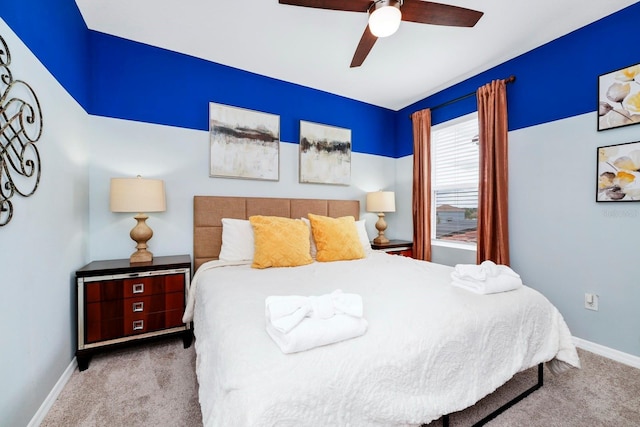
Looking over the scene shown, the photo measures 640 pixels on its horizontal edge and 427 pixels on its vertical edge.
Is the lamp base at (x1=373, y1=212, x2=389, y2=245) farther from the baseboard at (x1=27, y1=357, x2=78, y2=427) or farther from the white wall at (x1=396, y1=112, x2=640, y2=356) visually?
the baseboard at (x1=27, y1=357, x2=78, y2=427)

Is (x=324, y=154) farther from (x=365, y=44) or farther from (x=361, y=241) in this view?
(x=365, y=44)

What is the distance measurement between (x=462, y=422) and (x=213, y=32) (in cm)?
343

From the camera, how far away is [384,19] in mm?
1620

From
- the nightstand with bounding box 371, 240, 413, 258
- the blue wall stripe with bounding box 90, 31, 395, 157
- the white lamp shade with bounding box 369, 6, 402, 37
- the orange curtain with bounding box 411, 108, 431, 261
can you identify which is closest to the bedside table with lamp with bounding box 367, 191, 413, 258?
the nightstand with bounding box 371, 240, 413, 258

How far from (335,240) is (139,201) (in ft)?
5.78

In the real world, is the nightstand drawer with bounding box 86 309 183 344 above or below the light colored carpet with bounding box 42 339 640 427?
above

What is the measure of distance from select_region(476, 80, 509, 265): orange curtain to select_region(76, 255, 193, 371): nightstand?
9.96 ft

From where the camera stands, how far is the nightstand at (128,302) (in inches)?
77.9

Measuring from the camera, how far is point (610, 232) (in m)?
2.15

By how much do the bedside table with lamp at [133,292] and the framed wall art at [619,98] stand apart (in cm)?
369

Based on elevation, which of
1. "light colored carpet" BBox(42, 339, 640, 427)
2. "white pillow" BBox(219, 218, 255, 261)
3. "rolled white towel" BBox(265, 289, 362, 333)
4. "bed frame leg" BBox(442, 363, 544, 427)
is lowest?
"light colored carpet" BBox(42, 339, 640, 427)

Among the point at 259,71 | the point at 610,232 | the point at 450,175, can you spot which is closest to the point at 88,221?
the point at 259,71

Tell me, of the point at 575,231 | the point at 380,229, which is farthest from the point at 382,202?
the point at 575,231

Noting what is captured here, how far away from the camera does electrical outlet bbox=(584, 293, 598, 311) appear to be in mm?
2225
